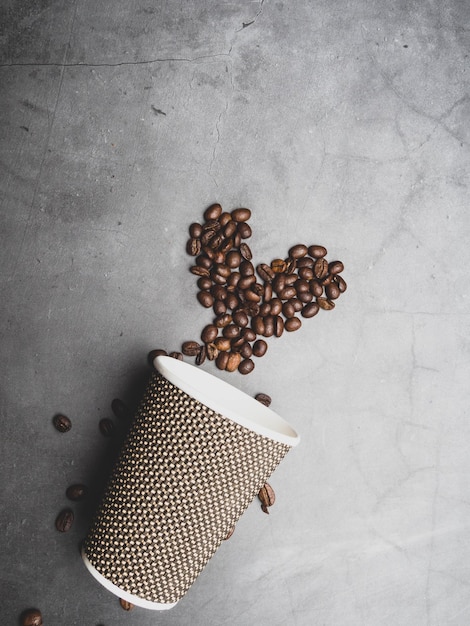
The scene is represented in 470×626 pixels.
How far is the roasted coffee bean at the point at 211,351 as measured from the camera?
1.20 metres

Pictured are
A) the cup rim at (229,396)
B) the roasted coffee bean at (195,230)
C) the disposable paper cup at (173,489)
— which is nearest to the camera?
the disposable paper cup at (173,489)

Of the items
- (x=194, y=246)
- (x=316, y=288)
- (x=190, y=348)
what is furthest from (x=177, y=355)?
(x=316, y=288)

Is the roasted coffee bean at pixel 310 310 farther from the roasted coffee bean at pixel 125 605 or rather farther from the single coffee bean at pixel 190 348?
the roasted coffee bean at pixel 125 605

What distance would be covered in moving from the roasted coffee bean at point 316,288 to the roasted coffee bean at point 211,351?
0.25 metres

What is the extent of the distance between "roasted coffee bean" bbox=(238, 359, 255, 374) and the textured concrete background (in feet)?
0.17

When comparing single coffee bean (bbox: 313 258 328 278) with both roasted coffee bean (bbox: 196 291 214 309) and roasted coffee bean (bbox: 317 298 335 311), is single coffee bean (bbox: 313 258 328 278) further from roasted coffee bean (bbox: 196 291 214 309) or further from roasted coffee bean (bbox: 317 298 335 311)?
roasted coffee bean (bbox: 196 291 214 309)

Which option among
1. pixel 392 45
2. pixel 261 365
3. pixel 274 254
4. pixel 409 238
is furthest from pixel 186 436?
pixel 392 45

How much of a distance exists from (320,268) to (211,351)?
31 cm

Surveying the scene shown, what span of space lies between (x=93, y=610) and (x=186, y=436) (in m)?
0.60

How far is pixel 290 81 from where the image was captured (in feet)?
4.06

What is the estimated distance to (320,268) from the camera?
122 cm

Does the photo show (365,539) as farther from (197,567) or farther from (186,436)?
(186,436)

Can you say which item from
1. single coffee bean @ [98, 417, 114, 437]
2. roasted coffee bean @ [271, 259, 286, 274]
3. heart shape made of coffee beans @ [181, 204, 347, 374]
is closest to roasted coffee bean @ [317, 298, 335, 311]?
heart shape made of coffee beans @ [181, 204, 347, 374]

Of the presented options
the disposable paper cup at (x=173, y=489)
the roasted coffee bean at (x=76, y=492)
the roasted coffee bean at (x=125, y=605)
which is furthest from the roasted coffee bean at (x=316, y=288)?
the roasted coffee bean at (x=125, y=605)
